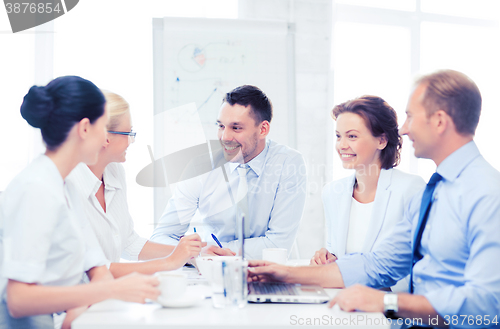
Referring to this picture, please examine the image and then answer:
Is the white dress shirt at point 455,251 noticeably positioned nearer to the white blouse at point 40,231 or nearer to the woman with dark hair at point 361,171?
the woman with dark hair at point 361,171

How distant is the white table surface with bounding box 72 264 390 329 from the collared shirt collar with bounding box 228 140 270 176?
1271 millimetres

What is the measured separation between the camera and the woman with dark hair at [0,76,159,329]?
3.46 feet

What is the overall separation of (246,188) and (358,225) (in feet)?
2.21

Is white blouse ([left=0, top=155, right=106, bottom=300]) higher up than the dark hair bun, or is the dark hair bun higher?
the dark hair bun

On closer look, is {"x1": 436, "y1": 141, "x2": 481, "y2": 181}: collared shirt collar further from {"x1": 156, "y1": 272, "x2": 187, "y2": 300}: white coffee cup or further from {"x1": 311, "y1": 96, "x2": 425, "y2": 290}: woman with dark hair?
{"x1": 156, "y1": 272, "x2": 187, "y2": 300}: white coffee cup

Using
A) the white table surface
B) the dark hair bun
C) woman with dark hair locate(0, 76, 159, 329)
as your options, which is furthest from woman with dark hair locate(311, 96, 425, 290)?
the dark hair bun

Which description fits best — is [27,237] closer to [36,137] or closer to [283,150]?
[283,150]

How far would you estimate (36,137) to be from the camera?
9.93 feet

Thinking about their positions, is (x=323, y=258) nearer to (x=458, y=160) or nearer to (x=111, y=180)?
(x=458, y=160)

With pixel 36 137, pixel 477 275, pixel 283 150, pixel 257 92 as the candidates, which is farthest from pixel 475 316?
pixel 36 137

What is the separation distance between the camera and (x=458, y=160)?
131 cm

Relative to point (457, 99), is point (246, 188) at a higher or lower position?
lower

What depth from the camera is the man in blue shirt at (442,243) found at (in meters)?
1.12

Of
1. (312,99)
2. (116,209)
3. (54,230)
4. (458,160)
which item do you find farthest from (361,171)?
(312,99)
